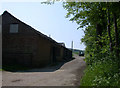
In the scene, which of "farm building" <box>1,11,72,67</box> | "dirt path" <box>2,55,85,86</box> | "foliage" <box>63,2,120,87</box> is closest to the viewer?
"foliage" <box>63,2,120,87</box>

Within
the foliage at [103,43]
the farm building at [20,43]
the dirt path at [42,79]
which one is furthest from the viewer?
the farm building at [20,43]

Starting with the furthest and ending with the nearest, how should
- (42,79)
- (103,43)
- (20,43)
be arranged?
(20,43)
(42,79)
(103,43)

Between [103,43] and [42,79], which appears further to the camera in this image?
[42,79]

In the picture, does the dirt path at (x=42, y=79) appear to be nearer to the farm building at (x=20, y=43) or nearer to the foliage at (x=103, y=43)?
the foliage at (x=103, y=43)

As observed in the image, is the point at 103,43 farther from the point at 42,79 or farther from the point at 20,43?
the point at 20,43

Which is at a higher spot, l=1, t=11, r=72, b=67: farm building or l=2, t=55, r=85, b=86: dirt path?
l=1, t=11, r=72, b=67: farm building

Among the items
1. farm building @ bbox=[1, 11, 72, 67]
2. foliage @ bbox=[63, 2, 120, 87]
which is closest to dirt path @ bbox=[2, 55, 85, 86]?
foliage @ bbox=[63, 2, 120, 87]

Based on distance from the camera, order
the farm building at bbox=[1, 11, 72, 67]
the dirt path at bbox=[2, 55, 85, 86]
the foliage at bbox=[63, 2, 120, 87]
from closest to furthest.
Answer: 1. the foliage at bbox=[63, 2, 120, 87]
2. the dirt path at bbox=[2, 55, 85, 86]
3. the farm building at bbox=[1, 11, 72, 67]

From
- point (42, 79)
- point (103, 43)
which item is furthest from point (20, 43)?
point (103, 43)

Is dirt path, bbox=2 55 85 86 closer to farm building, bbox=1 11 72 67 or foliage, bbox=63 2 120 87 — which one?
foliage, bbox=63 2 120 87

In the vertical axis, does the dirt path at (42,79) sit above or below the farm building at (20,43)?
below

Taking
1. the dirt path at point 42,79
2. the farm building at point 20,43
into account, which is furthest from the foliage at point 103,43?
the farm building at point 20,43

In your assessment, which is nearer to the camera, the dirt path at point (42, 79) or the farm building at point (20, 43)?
the dirt path at point (42, 79)

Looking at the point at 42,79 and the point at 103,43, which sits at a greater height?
the point at 103,43
